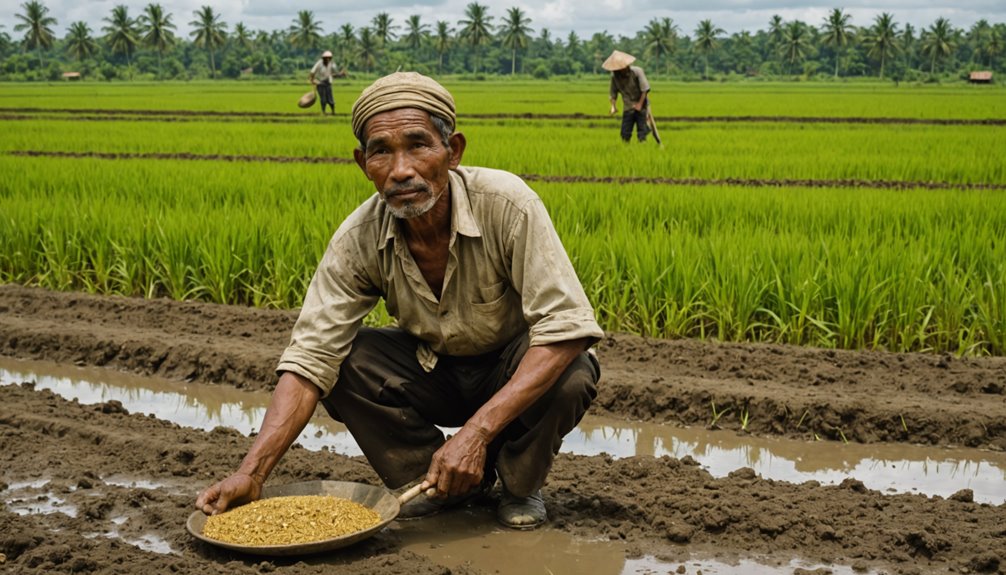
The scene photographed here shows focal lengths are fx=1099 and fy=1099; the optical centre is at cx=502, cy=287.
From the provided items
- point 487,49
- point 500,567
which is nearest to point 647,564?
point 500,567

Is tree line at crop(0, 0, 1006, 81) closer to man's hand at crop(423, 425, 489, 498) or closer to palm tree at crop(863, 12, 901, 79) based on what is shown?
palm tree at crop(863, 12, 901, 79)

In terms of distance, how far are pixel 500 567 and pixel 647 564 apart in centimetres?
34

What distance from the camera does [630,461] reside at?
3195 millimetres

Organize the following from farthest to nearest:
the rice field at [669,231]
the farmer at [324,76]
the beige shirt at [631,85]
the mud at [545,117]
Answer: the farmer at [324,76], the mud at [545,117], the beige shirt at [631,85], the rice field at [669,231]

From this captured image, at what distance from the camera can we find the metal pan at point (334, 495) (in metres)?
2.39

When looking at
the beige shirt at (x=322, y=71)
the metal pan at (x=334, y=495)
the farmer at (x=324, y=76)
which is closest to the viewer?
the metal pan at (x=334, y=495)

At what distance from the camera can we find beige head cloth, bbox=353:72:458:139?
248cm

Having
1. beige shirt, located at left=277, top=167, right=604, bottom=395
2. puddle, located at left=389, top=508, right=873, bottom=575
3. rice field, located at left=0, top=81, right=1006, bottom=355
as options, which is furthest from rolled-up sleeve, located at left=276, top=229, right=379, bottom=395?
rice field, located at left=0, top=81, right=1006, bottom=355

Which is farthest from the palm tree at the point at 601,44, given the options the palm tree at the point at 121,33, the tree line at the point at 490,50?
the palm tree at the point at 121,33

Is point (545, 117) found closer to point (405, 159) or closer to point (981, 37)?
point (405, 159)

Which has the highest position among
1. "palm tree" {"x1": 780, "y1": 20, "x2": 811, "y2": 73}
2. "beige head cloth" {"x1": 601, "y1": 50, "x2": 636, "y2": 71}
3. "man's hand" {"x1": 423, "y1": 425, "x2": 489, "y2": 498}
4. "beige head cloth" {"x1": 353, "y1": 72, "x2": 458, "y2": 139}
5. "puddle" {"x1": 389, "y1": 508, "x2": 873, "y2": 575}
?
"palm tree" {"x1": 780, "y1": 20, "x2": 811, "y2": 73}

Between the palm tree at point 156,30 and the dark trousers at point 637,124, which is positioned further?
the palm tree at point 156,30

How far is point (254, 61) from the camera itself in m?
69.6

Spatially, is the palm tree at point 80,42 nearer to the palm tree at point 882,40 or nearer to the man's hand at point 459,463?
the palm tree at point 882,40
